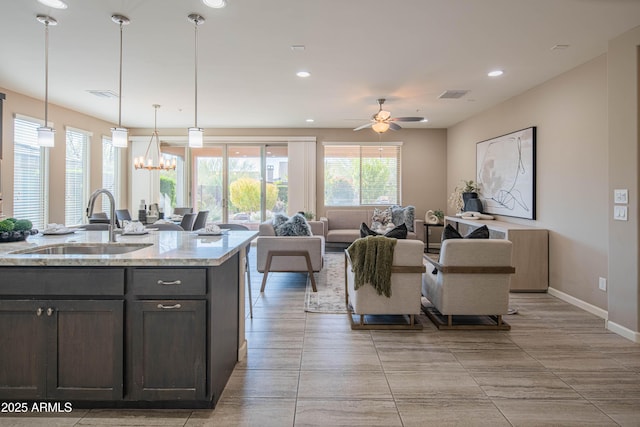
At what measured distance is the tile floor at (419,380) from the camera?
209 cm

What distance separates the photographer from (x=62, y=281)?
2061 millimetres

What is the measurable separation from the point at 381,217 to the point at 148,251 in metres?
6.17

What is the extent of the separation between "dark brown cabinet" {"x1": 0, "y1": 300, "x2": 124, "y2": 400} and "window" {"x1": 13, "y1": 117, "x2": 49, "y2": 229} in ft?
15.3

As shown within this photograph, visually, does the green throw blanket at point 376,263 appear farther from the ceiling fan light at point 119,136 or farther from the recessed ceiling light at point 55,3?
the recessed ceiling light at point 55,3

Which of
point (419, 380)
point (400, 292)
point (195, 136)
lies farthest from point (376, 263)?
Result: point (195, 136)

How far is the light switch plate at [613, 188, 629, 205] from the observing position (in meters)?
3.29

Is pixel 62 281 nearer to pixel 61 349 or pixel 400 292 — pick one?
pixel 61 349

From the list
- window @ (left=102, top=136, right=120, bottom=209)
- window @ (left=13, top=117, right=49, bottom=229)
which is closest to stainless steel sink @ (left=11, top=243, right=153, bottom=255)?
window @ (left=13, top=117, right=49, bottom=229)

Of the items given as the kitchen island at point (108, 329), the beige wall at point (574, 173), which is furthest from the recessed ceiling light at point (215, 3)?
the beige wall at point (574, 173)

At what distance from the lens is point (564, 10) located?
3078 mm

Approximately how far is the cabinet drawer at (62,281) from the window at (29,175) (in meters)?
4.64

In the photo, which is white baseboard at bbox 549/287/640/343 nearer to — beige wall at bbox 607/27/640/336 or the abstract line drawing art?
beige wall at bbox 607/27/640/336

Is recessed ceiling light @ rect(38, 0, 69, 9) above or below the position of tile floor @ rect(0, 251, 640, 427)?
above

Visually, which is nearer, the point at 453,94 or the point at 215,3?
the point at 215,3
